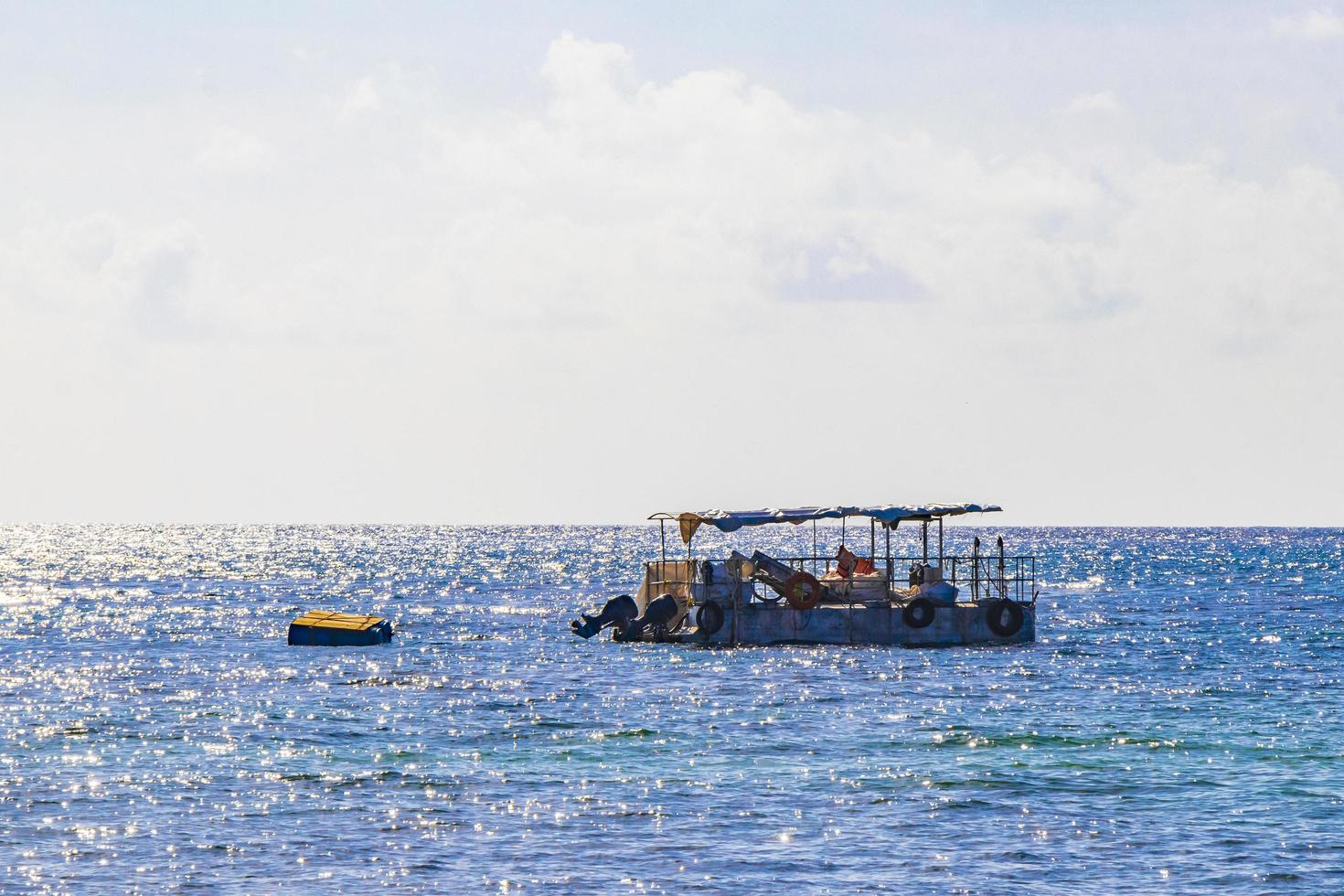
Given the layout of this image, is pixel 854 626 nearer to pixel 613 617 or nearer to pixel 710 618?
pixel 710 618

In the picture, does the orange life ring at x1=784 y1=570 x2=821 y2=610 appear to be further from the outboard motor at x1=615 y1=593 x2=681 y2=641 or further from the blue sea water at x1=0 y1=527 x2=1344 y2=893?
the outboard motor at x1=615 y1=593 x2=681 y2=641

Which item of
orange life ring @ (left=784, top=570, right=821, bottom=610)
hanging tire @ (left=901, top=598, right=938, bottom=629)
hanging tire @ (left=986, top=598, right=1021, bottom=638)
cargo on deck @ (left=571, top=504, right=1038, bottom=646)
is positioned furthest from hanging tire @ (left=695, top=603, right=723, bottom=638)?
hanging tire @ (left=986, top=598, right=1021, bottom=638)

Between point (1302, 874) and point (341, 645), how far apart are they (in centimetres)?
5745

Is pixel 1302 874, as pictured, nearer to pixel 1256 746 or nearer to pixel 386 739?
pixel 1256 746

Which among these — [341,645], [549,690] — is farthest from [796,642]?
[341,645]

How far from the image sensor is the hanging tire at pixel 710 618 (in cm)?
7219

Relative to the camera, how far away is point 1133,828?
34031 millimetres

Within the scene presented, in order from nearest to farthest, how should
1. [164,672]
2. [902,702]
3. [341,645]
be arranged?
[902,702], [164,672], [341,645]

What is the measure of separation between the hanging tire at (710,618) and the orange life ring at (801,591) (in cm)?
297

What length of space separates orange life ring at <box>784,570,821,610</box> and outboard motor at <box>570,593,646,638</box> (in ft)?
33.2

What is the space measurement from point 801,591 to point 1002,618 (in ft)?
29.0

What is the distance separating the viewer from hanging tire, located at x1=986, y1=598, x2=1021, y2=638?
2849 inches

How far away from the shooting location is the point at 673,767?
41.3m

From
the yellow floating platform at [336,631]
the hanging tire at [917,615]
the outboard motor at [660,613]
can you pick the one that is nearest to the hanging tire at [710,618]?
the outboard motor at [660,613]
